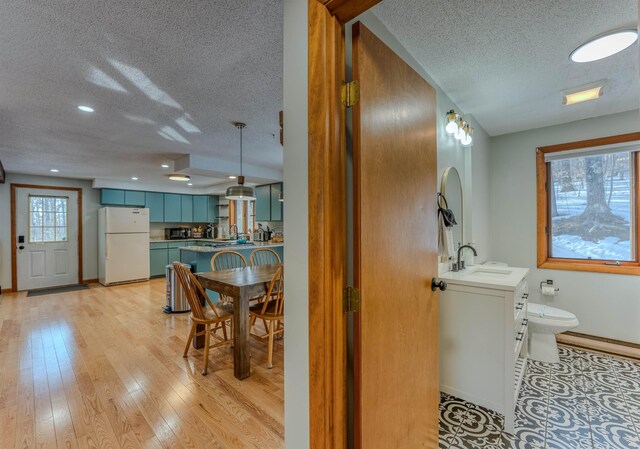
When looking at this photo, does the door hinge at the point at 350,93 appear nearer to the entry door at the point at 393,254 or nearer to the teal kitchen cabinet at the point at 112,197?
the entry door at the point at 393,254

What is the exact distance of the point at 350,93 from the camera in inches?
39.3

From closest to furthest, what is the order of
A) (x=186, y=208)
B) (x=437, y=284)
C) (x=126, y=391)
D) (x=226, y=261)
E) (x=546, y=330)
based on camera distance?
(x=437, y=284) → (x=126, y=391) → (x=546, y=330) → (x=226, y=261) → (x=186, y=208)

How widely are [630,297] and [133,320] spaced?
18.1 ft

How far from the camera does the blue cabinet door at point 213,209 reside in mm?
7648

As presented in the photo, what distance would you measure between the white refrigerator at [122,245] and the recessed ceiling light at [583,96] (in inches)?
279

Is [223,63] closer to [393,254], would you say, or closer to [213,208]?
[393,254]

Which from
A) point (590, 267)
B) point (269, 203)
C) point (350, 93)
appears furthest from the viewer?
point (269, 203)

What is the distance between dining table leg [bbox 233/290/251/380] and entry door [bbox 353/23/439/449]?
147 centimetres

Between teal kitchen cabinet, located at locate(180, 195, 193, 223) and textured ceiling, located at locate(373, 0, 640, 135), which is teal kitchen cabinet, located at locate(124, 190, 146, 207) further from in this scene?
textured ceiling, located at locate(373, 0, 640, 135)

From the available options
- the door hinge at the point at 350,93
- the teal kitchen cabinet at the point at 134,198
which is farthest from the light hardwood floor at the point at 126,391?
the teal kitchen cabinet at the point at 134,198

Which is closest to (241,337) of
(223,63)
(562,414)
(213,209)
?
(223,63)

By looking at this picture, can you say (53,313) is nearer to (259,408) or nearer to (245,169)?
(245,169)

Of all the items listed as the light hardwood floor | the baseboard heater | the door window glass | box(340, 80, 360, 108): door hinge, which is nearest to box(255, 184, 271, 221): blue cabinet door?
the light hardwood floor

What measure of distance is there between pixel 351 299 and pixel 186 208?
23.5 feet
